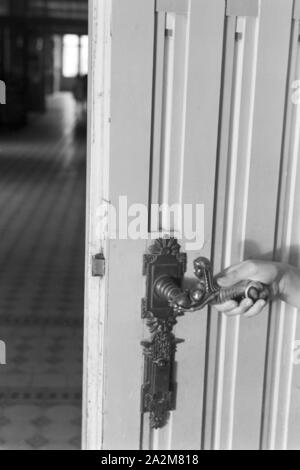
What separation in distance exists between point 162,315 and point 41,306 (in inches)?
144

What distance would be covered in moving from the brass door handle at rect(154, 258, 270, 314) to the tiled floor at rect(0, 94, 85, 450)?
2201 mm

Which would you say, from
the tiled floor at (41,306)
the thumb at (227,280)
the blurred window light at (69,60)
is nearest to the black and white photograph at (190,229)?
the thumb at (227,280)

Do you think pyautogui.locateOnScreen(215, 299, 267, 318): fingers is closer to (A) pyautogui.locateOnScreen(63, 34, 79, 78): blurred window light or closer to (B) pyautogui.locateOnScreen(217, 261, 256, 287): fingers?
(B) pyautogui.locateOnScreen(217, 261, 256, 287): fingers

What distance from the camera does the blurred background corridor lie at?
360cm

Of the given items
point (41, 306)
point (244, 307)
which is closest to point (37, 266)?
point (41, 306)

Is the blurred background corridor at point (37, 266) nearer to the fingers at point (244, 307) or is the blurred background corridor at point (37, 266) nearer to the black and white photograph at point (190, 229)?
the black and white photograph at point (190, 229)

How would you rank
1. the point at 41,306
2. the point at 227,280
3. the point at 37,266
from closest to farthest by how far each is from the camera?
the point at 227,280 → the point at 41,306 → the point at 37,266

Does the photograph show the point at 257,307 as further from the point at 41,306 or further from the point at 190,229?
the point at 41,306

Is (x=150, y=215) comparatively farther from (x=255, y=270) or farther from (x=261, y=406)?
(x=261, y=406)

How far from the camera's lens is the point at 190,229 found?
59.2 inches

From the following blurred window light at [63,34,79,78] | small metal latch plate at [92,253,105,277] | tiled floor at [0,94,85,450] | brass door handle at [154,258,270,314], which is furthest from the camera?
blurred window light at [63,34,79,78]

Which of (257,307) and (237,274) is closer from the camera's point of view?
(257,307)

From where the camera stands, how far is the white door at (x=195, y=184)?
56.0 inches

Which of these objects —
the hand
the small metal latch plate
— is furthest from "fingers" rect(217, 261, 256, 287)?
the small metal latch plate
